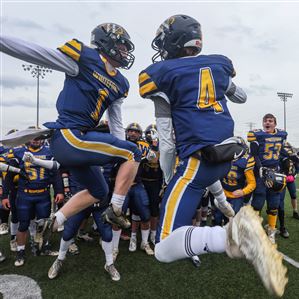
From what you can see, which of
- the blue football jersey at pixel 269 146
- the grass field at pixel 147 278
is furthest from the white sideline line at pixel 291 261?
the blue football jersey at pixel 269 146

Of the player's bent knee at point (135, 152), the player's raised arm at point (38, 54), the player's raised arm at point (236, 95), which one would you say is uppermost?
the player's raised arm at point (38, 54)

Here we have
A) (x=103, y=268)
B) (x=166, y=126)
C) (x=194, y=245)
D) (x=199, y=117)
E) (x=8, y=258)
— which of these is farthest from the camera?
(x=8, y=258)

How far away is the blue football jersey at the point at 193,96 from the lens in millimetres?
2434

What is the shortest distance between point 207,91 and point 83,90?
3.84ft

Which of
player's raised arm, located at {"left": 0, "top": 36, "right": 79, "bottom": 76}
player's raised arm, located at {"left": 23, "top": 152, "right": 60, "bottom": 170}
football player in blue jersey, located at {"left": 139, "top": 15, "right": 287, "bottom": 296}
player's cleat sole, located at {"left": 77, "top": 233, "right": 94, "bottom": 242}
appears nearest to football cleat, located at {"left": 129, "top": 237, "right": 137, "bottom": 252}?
player's cleat sole, located at {"left": 77, "top": 233, "right": 94, "bottom": 242}

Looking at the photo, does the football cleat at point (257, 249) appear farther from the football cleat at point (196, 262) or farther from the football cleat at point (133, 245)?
the football cleat at point (133, 245)

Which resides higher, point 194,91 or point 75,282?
point 194,91

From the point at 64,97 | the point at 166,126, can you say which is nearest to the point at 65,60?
the point at 64,97

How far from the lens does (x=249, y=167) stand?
19.4ft

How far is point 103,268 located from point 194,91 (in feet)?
11.4

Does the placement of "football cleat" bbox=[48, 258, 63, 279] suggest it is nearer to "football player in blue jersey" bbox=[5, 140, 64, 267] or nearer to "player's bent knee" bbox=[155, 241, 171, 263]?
"football player in blue jersey" bbox=[5, 140, 64, 267]

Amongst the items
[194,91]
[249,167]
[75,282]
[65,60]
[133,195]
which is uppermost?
[65,60]

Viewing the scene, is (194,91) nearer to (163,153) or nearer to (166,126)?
(166,126)

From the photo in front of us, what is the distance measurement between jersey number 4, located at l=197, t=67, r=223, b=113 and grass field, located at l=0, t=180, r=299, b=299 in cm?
257
